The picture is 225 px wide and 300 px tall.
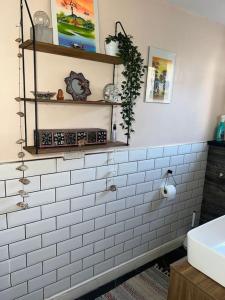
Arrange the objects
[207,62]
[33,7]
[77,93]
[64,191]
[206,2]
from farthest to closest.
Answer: [207,62], [206,2], [64,191], [77,93], [33,7]

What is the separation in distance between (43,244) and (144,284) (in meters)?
0.97

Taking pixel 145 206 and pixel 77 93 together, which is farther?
pixel 145 206

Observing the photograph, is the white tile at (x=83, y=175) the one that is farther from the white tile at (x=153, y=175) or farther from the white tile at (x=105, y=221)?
the white tile at (x=153, y=175)

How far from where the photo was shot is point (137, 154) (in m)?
1.93

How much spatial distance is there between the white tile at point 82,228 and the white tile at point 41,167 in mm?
459

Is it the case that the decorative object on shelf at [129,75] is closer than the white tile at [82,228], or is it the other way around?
the decorative object on shelf at [129,75]

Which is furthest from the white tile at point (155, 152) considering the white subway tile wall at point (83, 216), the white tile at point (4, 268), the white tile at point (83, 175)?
the white tile at point (4, 268)

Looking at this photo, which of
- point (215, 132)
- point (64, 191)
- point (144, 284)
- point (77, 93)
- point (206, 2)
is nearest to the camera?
point (77, 93)

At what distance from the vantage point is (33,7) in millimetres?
1286

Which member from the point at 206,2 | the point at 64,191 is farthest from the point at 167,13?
the point at 64,191

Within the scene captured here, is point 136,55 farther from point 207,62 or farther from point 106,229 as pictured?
point 106,229

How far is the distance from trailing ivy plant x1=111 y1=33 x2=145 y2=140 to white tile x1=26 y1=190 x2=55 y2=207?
2.14 ft

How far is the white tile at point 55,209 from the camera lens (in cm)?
153

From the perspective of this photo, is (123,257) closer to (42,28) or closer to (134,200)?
(134,200)
